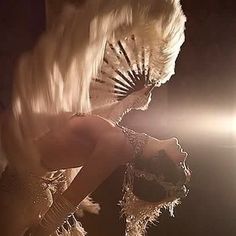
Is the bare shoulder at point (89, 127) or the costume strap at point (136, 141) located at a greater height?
the bare shoulder at point (89, 127)

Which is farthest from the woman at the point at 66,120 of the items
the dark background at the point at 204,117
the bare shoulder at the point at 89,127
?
the dark background at the point at 204,117

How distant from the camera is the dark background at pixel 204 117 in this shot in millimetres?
1059

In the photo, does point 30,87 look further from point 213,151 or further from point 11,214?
point 213,151

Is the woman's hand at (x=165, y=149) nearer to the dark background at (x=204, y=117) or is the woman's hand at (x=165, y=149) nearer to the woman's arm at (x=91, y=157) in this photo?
the woman's arm at (x=91, y=157)

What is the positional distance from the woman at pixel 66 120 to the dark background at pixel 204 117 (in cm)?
35

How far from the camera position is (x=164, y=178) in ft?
2.16

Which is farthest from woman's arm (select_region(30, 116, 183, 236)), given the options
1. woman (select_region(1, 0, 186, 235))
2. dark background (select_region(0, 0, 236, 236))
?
dark background (select_region(0, 0, 236, 236))

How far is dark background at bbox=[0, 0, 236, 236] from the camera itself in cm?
106

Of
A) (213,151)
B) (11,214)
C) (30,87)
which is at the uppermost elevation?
(30,87)

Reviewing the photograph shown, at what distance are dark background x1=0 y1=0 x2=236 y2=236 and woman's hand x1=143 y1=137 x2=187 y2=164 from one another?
0.31 m

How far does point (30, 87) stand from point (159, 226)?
551mm

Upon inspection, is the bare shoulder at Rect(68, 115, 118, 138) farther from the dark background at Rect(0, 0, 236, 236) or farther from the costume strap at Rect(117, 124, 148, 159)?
the dark background at Rect(0, 0, 236, 236)

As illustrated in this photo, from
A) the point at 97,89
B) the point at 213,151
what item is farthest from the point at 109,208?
the point at 97,89

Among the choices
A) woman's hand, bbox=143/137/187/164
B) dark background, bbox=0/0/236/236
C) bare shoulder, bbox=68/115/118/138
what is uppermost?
bare shoulder, bbox=68/115/118/138
